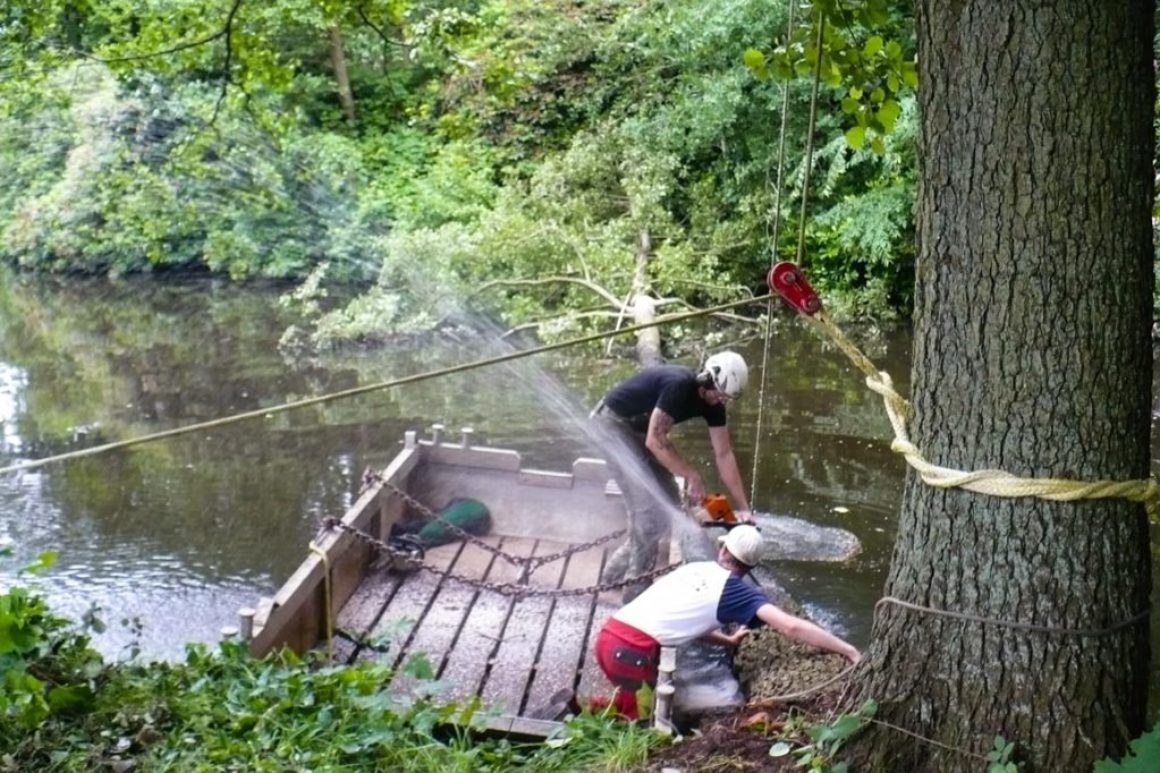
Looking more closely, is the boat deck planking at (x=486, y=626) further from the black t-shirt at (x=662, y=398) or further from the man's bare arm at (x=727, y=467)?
the black t-shirt at (x=662, y=398)

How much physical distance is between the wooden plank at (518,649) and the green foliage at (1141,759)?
3.09 meters

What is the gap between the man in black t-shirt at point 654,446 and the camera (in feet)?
20.8

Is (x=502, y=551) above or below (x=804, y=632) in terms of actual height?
below

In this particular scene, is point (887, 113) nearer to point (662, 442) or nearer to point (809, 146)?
point (809, 146)

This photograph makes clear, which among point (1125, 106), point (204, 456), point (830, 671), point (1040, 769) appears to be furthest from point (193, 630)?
point (1125, 106)

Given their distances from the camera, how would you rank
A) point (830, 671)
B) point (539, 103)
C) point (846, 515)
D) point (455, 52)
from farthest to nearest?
point (539, 103)
point (846, 515)
point (455, 52)
point (830, 671)

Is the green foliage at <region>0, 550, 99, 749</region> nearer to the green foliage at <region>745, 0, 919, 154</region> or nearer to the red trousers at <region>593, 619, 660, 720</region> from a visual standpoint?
the red trousers at <region>593, 619, 660, 720</region>

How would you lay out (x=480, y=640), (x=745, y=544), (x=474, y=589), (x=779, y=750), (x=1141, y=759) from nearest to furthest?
1. (x=1141, y=759)
2. (x=779, y=750)
3. (x=745, y=544)
4. (x=480, y=640)
5. (x=474, y=589)

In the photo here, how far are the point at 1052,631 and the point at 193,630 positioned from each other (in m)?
6.02

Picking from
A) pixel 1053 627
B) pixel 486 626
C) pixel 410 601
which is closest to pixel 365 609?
pixel 410 601

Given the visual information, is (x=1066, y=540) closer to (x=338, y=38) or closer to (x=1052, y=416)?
(x=1052, y=416)

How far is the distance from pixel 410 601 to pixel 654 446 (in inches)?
63.0

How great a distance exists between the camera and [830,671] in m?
4.46

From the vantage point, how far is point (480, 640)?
618cm
